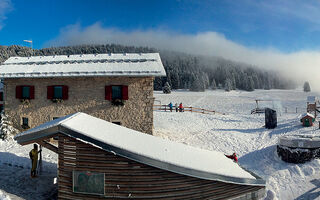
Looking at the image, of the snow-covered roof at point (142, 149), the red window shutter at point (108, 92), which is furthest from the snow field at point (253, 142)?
the red window shutter at point (108, 92)

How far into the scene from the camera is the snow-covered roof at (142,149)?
730 cm

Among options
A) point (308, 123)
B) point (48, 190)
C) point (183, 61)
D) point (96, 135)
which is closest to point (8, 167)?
point (48, 190)

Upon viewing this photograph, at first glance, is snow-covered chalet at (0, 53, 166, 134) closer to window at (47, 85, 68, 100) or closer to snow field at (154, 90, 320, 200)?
window at (47, 85, 68, 100)

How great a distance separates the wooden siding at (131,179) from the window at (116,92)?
29.4 ft

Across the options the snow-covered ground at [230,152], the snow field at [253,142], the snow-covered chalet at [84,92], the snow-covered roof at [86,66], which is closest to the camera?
the snow-covered ground at [230,152]

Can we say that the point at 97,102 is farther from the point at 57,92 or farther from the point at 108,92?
the point at 57,92

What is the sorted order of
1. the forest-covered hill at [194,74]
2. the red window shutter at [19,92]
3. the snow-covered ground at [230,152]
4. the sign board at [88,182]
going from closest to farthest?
the sign board at [88,182], the snow-covered ground at [230,152], the red window shutter at [19,92], the forest-covered hill at [194,74]

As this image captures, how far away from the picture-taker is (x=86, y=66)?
17328mm

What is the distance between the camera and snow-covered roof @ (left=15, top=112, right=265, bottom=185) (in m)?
7.30

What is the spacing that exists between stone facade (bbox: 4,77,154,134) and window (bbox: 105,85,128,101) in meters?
0.26

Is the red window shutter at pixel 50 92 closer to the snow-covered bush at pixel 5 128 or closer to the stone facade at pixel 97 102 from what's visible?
the stone facade at pixel 97 102

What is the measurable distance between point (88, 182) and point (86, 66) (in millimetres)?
11466

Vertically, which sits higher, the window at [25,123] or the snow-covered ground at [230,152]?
the window at [25,123]

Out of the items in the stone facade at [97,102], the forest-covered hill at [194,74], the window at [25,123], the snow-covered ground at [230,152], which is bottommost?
the snow-covered ground at [230,152]
